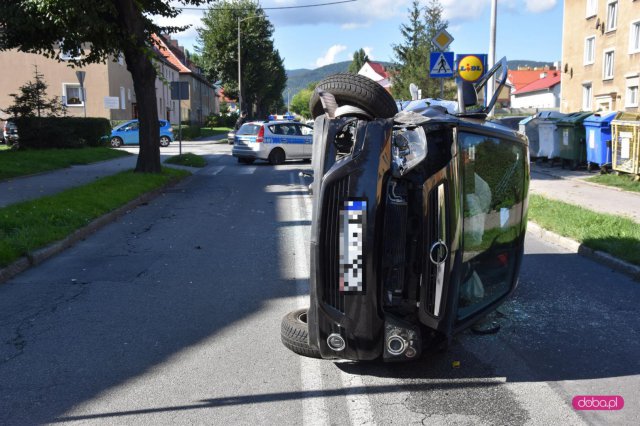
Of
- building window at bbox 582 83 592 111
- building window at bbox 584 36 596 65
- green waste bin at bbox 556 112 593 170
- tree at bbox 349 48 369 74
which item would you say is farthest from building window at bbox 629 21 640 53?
tree at bbox 349 48 369 74

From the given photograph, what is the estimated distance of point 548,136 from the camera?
22.0 meters

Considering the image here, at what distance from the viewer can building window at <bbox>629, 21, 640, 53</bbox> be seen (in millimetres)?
34500

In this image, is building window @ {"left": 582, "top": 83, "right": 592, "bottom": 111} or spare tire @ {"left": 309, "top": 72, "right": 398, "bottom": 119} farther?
building window @ {"left": 582, "top": 83, "right": 592, "bottom": 111}

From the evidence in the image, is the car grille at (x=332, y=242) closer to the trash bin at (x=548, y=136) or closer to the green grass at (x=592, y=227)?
the green grass at (x=592, y=227)

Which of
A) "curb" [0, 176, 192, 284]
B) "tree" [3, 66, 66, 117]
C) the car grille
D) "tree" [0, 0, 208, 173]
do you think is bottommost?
"curb" [0, 176, 192, 284]

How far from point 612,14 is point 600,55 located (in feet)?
7.91

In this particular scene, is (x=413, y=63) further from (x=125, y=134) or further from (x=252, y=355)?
(x=252, y=355)

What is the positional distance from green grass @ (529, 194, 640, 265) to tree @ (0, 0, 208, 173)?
10193 mm

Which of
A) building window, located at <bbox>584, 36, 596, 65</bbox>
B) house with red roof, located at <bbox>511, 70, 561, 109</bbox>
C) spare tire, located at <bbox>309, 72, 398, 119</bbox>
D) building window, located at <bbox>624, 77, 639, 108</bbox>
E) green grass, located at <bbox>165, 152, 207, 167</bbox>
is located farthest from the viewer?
house with red roof, located at <bbox>511, 70, 561, 109</bbox>

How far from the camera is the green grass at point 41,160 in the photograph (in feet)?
55.3

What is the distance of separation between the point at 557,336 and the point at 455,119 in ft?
6.81

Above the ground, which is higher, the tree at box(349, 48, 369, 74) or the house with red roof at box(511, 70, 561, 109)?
the tree at box(349, 48, 369, 74)

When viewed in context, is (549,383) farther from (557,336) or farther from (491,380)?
(557,336)

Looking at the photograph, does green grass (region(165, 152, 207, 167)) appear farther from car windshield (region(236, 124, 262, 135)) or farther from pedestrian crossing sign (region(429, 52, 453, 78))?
pedestrian crossing sign (region(429, 52, 453, 78))
